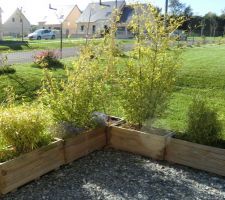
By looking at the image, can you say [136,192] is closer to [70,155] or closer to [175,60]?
[70,155]

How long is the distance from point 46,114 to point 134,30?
194 centimetres

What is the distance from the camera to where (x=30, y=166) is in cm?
461

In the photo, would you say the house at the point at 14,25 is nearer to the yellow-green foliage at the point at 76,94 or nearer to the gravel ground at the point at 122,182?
the yellow-green foliage at the point at 76,94

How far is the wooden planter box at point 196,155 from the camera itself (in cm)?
498

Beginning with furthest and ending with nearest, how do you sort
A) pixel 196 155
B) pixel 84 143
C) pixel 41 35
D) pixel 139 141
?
pixel 41 35, pixel 139 141, pixel 84 143, pixel 196 155

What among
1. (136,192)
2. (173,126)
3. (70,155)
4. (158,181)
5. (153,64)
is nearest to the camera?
(136,192)

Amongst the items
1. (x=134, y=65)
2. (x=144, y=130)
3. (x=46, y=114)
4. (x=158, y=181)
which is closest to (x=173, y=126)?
(x=144, y=130)

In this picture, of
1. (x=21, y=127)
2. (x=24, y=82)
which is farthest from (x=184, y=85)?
(x=21, y=127)

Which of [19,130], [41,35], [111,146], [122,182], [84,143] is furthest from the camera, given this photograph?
[41,35]

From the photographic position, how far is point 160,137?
538 cm

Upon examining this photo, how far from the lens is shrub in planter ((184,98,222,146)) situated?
17.3 ft

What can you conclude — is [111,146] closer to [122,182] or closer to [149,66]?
[122,182]

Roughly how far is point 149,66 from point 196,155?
153 cm

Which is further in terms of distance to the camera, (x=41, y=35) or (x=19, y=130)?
(x=41, y=35)
